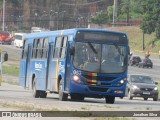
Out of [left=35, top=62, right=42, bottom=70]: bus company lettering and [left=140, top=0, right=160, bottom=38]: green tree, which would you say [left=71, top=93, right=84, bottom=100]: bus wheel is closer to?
[left=35, top=62, right=42, bottom=70]: bus company lettering

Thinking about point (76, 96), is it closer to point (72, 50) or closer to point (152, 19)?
point (72, 50)

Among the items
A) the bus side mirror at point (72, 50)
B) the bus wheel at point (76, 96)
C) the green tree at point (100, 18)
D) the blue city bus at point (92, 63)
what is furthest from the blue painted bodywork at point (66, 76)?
the green tree at point (100, 18)

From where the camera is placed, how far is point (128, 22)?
148 meters

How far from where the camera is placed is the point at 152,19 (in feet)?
405

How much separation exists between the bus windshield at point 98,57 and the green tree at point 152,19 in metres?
87.7

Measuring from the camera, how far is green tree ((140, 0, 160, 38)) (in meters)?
121

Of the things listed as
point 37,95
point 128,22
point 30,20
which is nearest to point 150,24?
point 128,22

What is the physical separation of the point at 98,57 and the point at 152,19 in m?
93.6

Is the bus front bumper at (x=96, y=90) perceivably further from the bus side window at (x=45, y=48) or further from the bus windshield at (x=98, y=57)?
the bus side window at (x=45, y=48)

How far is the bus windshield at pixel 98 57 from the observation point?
30625 mm

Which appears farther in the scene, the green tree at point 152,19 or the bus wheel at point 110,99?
the green tree at point 152,19

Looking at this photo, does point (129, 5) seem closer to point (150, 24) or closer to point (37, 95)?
point (150, 24)

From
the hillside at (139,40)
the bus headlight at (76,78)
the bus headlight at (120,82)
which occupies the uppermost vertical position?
the bus headlight at (76,78)

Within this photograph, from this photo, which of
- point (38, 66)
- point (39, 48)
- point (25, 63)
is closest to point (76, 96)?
point (38, 66)
